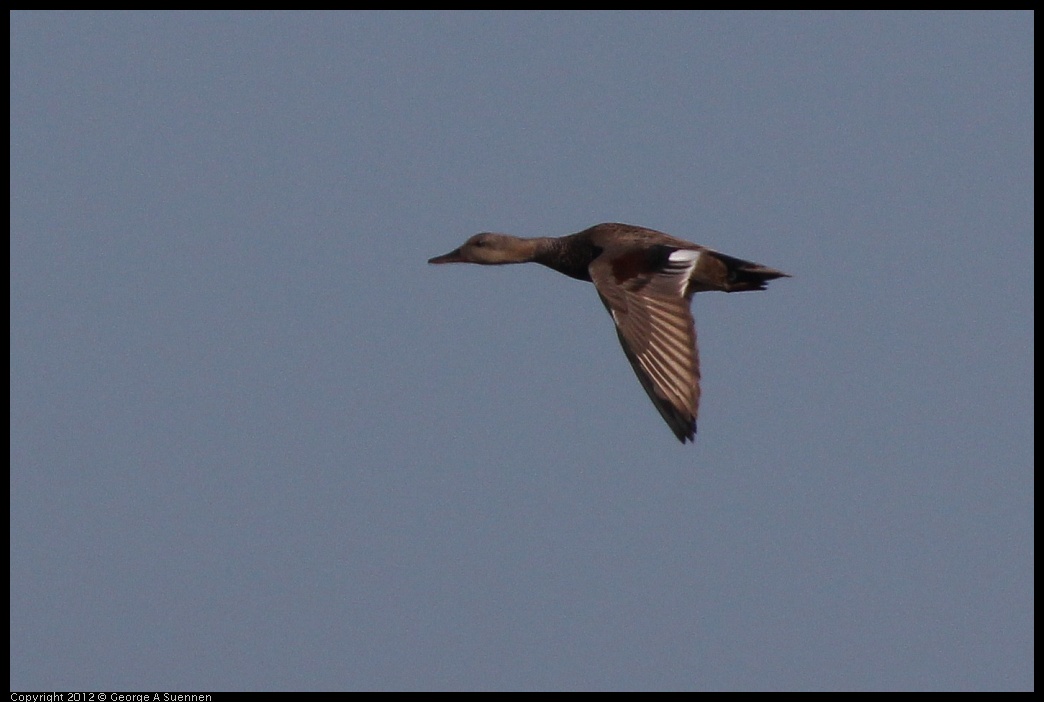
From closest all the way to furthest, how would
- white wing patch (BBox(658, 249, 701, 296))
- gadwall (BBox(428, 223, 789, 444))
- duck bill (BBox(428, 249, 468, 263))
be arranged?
gadwall (BBox(428, 223, 789, 444))
white wing patch (BBox(658, 249, 701, 296))
duck bill (BBox(428, 249, 468, 263))

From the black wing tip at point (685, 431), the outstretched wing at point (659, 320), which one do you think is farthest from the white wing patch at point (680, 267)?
the black wing tip at point (685, 431)

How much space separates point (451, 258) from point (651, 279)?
2.39 metres

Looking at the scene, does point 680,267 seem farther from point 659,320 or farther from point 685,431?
point 685,431

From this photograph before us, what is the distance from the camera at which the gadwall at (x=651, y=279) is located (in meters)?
8.67

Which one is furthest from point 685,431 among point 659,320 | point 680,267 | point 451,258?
point 451,258

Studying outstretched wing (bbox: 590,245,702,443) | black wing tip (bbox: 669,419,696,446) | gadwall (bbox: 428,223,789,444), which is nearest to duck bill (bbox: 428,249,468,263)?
gadwall (bbox: 428,223,789,444)

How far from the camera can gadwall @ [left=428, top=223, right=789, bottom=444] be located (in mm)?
8672

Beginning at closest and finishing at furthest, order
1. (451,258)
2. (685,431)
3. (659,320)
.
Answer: (685,431), (659,320), (451,258)

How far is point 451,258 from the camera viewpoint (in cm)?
1160

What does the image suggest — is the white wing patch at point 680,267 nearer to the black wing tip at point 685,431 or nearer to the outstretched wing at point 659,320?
the outstretched wing at point 659,320

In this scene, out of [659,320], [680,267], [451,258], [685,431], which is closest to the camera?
[685,431]

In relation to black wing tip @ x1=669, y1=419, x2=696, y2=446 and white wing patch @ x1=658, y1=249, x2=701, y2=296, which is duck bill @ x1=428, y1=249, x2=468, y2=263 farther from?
black wing tip @ x1=669, y1=419, x2=696, y2=446
